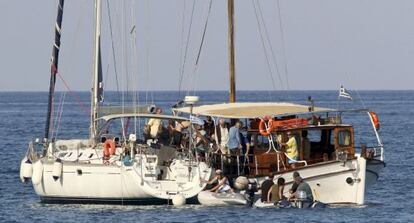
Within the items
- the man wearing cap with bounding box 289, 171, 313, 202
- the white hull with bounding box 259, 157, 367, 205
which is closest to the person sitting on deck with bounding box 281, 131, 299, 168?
the white hull with bounding box 259, 157, 367, 205

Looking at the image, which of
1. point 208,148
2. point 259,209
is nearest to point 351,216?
point 259,209

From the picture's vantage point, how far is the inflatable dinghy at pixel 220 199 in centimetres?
3719

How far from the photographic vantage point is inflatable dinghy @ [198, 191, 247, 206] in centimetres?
3719

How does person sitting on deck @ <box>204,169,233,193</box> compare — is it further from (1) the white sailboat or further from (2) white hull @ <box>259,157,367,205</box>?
(2) white hull @ <box>259,157,367,205</box>

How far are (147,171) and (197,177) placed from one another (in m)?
1.43

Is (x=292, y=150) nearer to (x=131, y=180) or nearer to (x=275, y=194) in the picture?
(x=275, y=194)

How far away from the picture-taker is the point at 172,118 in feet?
128
